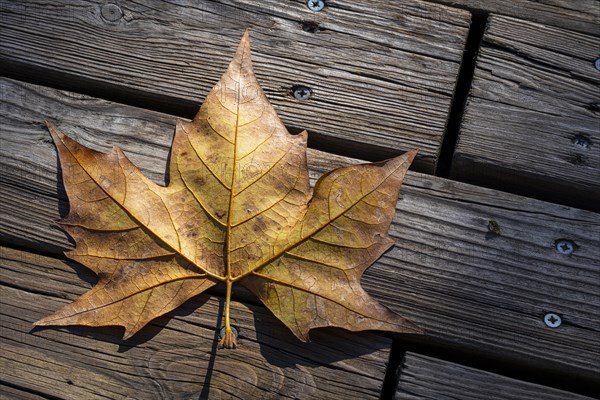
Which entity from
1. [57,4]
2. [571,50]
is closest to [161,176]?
[57,4]

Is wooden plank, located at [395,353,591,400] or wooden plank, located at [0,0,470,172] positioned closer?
wooden plank, located at [395,353,591,400]

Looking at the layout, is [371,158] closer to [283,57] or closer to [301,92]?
[301,92]

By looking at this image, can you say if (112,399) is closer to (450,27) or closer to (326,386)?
(326,386)

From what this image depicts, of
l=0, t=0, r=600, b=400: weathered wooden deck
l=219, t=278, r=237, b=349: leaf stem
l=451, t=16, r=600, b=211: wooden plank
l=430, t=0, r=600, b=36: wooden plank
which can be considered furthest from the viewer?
l=430, t=0, r=600, b=36: wooden plank

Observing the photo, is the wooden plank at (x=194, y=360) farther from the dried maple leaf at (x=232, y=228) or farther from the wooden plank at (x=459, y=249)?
the wooden plank at (x=459, y=249)

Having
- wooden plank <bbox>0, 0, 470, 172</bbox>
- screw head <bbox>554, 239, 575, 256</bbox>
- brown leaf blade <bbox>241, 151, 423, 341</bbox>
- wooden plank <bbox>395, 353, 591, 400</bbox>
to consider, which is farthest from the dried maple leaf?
screw head <bbox>554, 239, 575, 256</bbox>

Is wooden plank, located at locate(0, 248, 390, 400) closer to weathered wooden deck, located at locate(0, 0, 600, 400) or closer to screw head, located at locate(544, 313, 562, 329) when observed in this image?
weathered wooden deck, located at locate(0, 0, 600, 400)

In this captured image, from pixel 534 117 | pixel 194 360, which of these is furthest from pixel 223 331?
pixel 534 117

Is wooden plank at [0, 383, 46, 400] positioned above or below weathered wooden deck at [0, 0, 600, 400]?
below

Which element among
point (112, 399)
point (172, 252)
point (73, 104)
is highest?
point (73, 104)
